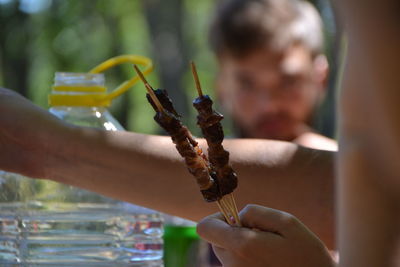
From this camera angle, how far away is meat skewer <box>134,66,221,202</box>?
875 millimetres

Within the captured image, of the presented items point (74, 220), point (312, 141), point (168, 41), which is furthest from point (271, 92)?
point (168, 41)

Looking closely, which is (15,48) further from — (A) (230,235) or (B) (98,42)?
(A) (230,235)

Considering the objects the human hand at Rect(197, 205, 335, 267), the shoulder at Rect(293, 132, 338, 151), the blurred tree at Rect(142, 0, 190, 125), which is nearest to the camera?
the human hand at Rect(197, 205, 335, 267)

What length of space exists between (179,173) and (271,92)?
159 cm

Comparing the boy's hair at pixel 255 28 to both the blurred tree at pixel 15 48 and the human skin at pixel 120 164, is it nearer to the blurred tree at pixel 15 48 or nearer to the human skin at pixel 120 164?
the human skin at pixel 120 164

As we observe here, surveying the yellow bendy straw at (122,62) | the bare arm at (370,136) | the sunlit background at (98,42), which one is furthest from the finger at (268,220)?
the sunlit background at (98,42)

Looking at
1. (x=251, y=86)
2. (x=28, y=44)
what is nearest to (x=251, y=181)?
(x=251, y=86)

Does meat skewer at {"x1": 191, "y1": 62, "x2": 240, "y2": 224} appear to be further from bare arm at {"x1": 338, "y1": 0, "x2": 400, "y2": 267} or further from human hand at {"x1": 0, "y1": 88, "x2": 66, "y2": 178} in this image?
human hand at {"x1": 0, "y1": 88, "x2": 66, "y2": 178}

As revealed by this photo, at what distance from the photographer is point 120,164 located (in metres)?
1.21

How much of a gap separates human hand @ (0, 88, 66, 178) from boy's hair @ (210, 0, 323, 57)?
166 centimetres

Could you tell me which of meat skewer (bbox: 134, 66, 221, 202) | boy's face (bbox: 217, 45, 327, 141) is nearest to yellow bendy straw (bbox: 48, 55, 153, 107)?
meat skewer (bbox: 134, 66, 221, 202)

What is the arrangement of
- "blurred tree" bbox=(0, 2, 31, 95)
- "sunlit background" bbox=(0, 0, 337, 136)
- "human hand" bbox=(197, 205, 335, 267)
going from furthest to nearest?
"sunlit background" bbox=(0, 0, 337, 136) → "blurred tree" bbox=(0, 2, 31, 95) → "human hand" bbox=(197, 205, 335, 267)

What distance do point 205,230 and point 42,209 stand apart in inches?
29.1

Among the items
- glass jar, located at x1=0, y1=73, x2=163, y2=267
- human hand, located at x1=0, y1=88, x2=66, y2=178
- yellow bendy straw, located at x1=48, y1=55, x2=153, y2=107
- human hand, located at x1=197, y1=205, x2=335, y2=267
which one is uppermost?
yellow bendy straw, located at x1=48, y1=55, x2=153, y2=107
